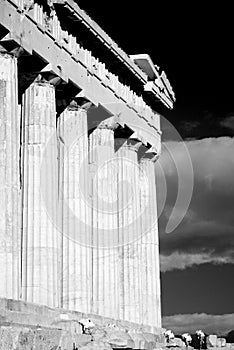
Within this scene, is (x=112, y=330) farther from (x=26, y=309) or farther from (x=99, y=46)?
(x=99, y=46)

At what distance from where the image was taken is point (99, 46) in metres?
54.5

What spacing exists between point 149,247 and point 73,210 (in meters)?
15.1

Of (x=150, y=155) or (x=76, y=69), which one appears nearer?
(x=76, y=69)

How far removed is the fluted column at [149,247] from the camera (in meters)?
63.2

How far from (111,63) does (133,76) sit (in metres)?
4.06

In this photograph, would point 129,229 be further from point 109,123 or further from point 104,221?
point 109,123

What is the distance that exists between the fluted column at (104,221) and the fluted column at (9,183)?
14651 millimetres

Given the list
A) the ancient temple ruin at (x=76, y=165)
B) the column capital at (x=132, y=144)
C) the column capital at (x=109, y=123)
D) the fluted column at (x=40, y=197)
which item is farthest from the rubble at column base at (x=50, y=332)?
the column capital at (x=132, y=144)

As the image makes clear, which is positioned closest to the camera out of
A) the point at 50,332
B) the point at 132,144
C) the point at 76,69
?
the point at 50,332

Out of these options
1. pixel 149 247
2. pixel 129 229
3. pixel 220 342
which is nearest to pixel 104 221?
pixel 129 229

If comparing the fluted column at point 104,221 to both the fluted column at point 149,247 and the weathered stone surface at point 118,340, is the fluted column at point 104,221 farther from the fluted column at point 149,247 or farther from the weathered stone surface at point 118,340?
the weathered stone surface at point 118,340

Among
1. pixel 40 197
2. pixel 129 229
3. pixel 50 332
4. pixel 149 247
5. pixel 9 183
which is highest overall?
pixel 129 229

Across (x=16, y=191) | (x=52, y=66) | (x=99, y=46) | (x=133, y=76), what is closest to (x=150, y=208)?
(x=133, y=76)

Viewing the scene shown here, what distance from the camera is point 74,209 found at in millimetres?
50719
